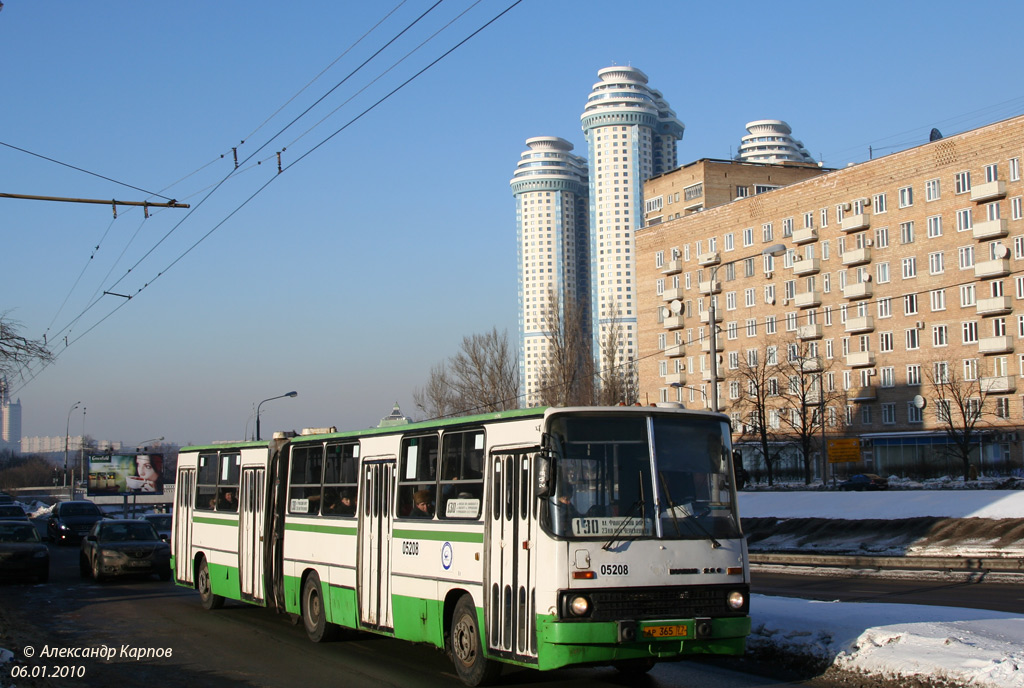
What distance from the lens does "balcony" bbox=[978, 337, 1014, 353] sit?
218 ft

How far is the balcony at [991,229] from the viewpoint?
217 ft

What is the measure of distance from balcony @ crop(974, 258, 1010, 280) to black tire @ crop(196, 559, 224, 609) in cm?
5991

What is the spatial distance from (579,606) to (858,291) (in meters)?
70.8

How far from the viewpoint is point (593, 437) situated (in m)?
9.77

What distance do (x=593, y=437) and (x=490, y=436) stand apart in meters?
1.42

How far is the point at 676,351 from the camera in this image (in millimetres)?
92438

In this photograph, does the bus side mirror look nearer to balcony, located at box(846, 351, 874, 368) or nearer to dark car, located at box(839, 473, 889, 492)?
dark car, located at box(839, 473, 889, 492)

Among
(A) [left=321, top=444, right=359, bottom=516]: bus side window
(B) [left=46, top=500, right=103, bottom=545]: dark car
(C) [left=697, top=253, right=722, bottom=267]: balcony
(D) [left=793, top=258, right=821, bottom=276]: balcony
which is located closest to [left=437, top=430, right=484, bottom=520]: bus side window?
(A) [left=321, top=444, right=359, bottom=516]: bus side window

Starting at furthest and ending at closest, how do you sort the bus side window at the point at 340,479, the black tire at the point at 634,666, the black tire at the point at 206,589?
1. the black tire at the point at 206,589
2. the bus side window at the point at 340,479
3. the black tire at the point at 634,666

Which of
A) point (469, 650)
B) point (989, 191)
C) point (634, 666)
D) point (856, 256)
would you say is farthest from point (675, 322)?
point (469, 650)

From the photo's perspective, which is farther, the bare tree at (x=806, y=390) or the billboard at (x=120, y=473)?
the bare tree at (x=806, y=390)

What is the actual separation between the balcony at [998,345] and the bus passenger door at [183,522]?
193 ft

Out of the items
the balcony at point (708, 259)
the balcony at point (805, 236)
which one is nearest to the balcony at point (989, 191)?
the balcony at point (805, 236)

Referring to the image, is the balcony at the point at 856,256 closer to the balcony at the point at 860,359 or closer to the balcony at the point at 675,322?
the balcony at the point at 860,359
